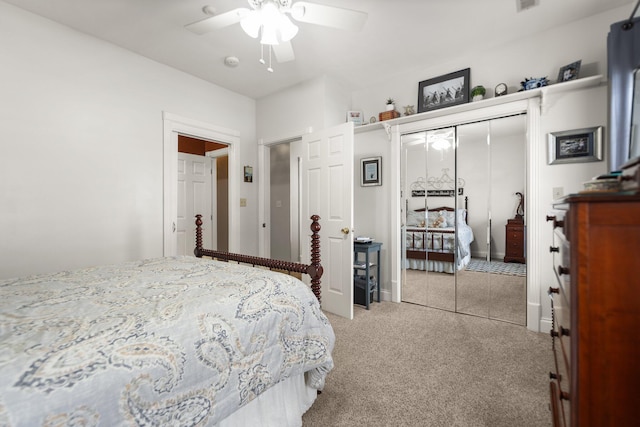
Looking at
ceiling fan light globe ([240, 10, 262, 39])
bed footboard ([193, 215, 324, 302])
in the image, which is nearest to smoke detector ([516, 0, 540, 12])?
ceiling fan light globe ([240, 10, 262, 39])

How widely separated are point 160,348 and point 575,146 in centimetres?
332

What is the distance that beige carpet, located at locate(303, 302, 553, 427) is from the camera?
1.56m

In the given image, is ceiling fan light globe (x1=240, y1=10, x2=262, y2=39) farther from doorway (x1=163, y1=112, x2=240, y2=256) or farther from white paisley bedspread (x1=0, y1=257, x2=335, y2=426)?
doorway (x1=163, y1=112, x2=240, y2=256)

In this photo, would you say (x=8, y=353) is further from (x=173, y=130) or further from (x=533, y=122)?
(x=533, y=122)

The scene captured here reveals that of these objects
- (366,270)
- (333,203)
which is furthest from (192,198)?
(366,270)

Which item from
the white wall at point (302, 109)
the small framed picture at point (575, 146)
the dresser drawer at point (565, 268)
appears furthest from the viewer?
the white wall at point (302, 109)

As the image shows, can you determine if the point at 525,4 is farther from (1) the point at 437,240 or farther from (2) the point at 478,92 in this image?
(1) the point at 437,240

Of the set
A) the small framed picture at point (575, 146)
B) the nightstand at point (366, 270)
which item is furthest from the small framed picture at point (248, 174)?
the small framed picture at point (575, 146)

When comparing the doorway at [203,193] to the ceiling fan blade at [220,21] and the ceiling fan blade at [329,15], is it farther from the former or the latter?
the ceiling fan blade at [329,15]

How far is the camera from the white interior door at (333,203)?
10.0ft

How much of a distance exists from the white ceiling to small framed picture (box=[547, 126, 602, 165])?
1.00m

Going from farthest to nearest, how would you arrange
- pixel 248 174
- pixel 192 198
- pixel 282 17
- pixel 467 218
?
pixel 192 198, pixel 248 174, pixel 467 218, pixel 282 17

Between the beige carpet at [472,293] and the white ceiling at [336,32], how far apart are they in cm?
237

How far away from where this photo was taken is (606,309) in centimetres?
65
